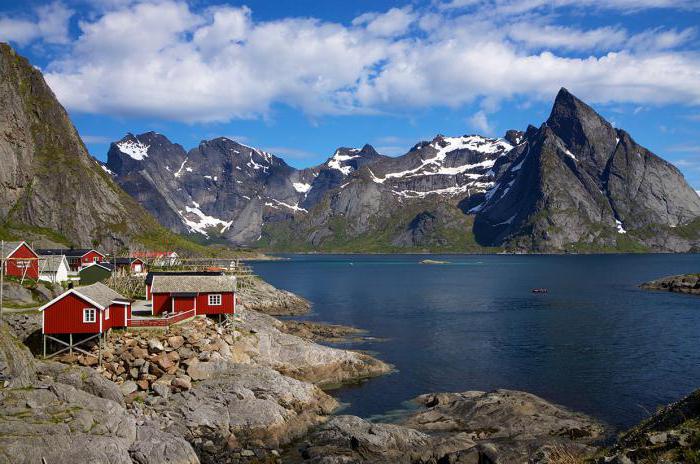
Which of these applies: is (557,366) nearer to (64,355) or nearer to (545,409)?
(545,409)

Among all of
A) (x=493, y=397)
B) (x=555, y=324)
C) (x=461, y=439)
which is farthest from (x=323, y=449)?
(x=555, y=324)

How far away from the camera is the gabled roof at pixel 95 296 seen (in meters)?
46.2

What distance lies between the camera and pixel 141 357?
151 ft

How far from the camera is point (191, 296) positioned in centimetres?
6044

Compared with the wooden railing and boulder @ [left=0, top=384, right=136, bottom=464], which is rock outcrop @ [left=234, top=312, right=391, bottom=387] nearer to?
the wooden railing

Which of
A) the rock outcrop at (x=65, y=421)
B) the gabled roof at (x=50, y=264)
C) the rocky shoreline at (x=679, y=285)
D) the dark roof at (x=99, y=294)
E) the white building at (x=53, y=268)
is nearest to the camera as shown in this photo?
the rock outcrop at (x=65, y=421)

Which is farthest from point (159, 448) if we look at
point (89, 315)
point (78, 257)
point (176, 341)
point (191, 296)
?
point (78, 257)

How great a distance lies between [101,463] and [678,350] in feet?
228

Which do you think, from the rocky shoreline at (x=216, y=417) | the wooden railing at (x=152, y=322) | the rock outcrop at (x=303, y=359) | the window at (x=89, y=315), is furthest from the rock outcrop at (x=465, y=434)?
the window at (x=89, y=315)

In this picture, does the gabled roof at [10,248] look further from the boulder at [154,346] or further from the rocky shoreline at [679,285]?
the rocky shoreline at [679,285]

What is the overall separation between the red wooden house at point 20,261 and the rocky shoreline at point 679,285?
469ft

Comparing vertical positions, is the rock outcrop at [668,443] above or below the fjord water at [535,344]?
above

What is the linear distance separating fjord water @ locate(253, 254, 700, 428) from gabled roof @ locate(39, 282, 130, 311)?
22252 millimetres

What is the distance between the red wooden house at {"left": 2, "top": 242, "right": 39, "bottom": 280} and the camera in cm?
8138
